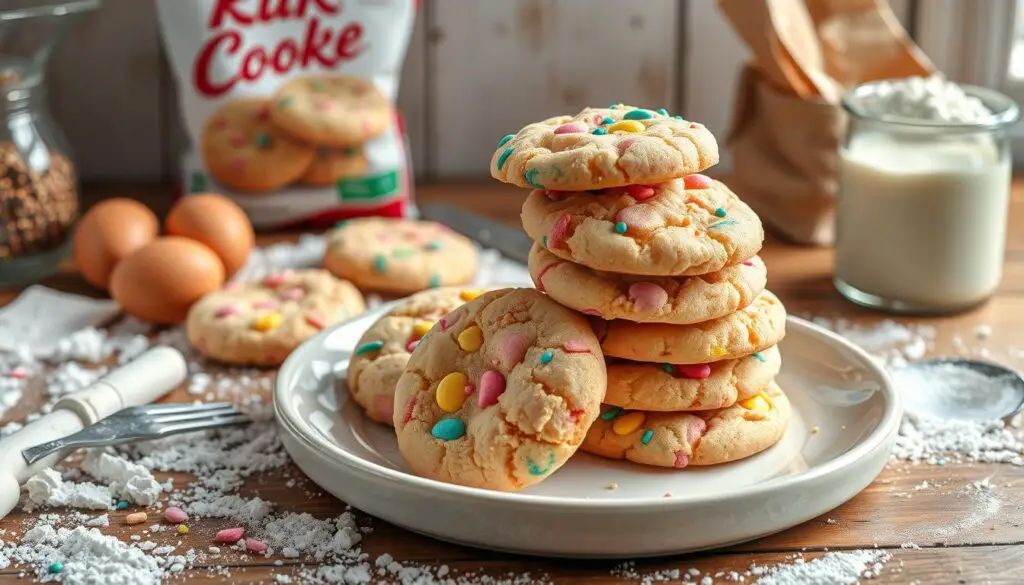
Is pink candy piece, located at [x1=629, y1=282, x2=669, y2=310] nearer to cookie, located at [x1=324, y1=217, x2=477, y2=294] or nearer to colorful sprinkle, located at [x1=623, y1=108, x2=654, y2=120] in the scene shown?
colorful sprinkle, located at [x1=623, y1=108, x2=654, y2=120]

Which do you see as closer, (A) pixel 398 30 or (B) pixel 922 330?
(B) pixel 922 330

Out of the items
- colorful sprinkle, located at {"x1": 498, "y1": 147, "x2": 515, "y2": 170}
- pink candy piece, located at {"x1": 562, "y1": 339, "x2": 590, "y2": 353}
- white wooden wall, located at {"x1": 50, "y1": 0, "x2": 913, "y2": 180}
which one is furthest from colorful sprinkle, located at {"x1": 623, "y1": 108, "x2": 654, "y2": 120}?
white wooden wall, located at {"x1": 50, "y1": 0, "x2": 913, "y2": 180}

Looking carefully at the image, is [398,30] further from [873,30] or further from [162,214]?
[873,30]

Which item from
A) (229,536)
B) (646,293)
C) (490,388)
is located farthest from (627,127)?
(229,536)

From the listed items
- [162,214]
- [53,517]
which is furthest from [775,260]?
[53,517]

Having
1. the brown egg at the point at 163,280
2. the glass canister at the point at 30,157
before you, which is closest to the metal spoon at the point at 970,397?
the brown egg at the point at 163,280

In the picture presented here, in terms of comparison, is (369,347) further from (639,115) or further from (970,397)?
(970,397)
